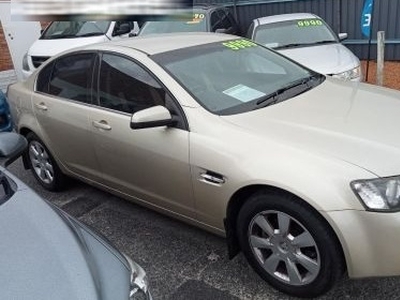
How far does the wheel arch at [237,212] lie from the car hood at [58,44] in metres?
5.78

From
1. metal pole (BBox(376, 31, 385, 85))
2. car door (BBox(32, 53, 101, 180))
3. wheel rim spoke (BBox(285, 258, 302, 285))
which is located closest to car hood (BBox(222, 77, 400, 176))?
wheel rim spoke (BBox(285, 258, 302, 285))

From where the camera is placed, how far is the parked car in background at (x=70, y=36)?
7.80 metres

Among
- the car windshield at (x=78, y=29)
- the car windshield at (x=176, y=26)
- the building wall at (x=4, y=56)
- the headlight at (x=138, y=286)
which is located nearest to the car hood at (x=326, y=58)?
the car windshield at (x=176, y=26)

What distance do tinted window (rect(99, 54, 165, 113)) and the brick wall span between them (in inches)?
282

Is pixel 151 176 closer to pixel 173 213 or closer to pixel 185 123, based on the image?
pixel 173 213

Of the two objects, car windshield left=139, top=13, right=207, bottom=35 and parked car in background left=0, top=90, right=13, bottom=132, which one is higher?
car windshield left=139, top=13, right=207, bottom=35

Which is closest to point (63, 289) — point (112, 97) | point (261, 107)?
point (261, 107)

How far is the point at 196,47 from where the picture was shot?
11.5 ft

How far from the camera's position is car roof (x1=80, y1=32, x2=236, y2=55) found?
11.3ft

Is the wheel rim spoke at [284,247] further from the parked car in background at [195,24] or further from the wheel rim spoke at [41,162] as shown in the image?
the parked car in background at [195,24]

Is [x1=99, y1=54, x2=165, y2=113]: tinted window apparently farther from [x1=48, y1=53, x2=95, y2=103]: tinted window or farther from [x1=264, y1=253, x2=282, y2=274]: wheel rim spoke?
[x1=264, y1=253, x2=282, y2=274]: wheel rim spoke

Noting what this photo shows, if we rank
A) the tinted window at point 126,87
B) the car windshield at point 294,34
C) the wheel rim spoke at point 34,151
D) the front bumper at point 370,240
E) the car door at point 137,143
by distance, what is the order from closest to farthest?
the front bumper at point 370,240 → the car door at point 137,143 → the tinted window at point 126,87 → the wheel rim spoke at point 34,151 → the car windshield at point 294,34

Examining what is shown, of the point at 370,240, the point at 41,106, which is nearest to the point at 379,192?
the point at 370,240

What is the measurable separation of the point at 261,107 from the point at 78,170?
5.99 feet
